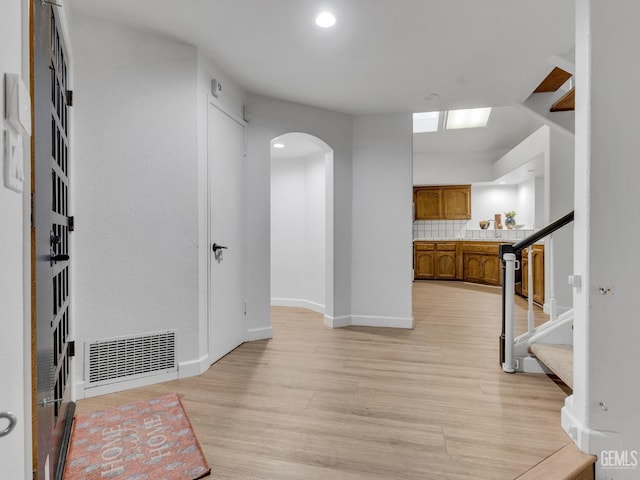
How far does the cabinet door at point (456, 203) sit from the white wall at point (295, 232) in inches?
175

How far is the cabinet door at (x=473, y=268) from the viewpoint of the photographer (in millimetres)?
7684

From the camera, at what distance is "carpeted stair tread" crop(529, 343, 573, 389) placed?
224 cm

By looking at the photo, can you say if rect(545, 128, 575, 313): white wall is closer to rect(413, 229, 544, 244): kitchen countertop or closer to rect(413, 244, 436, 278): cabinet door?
rect(413, 229, 544, 244): kitchen countertop

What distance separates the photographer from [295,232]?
532 cm

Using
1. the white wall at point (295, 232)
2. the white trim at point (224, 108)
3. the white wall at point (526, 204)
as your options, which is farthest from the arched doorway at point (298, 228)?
the white wall at point (526, 204)

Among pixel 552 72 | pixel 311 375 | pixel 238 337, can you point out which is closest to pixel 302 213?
pixel 238 337

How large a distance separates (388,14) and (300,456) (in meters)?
2.64

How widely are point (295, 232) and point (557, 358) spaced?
364cm

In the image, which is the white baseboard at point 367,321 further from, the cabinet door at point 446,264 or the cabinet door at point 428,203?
the cabinet door at point 428,203

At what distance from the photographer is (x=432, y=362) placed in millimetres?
2973

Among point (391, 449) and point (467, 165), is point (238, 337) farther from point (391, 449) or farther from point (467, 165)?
point (467, 165)

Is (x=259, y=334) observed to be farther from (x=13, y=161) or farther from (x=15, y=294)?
(x=13, y=161)

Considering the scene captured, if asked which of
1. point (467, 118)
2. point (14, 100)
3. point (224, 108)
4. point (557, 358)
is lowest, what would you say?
point (557, 358)

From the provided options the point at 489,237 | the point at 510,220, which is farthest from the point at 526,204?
the point at 489,237
